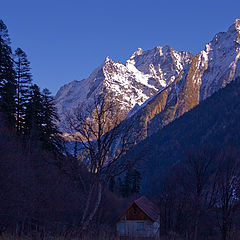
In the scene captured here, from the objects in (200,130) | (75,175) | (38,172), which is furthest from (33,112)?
(200,130)

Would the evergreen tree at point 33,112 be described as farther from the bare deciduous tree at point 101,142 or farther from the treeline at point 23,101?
the bare deciduous tree at point 101,142

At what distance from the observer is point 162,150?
149750mm

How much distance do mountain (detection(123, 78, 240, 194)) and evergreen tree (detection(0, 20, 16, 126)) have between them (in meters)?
91.3

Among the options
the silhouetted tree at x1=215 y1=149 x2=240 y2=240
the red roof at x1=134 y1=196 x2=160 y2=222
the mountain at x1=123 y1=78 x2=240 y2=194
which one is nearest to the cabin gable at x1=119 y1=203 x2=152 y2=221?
the red roof at x1=134 y1=196 x2=160 y2=222

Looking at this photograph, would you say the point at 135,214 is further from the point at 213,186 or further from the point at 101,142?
the point at 101,142

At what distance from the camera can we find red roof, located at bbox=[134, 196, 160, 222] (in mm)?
44000

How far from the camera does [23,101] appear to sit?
3466 centimetres

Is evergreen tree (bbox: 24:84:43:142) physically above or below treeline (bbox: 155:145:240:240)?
above

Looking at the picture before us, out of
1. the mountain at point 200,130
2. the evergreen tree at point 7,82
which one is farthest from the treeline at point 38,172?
the mountain at point 200,130

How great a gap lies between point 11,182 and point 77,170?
4.14 metres

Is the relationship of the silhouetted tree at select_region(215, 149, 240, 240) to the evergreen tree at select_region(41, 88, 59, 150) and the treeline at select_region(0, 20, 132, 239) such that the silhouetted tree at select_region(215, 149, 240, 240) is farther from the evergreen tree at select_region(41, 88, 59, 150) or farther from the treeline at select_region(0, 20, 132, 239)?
the evergreen tree at select_region(41, 88, 59, 150)

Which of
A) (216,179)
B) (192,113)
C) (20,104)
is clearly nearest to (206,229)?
(216,179)

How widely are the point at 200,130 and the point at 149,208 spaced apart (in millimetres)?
103546

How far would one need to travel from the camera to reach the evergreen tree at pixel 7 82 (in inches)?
1245
